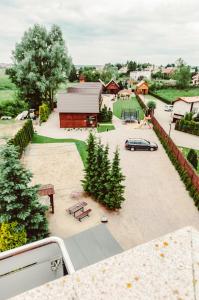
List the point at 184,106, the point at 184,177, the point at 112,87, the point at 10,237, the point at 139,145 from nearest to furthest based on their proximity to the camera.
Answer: the point at 10,237 → the point at 184,177 → the point at 139,145 → the point at 184,106 → the point at 112,87

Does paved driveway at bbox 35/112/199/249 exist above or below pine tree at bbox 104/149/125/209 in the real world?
below

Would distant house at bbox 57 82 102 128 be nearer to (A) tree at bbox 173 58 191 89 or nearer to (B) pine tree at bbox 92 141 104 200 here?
(B) pine tree at bbox 92 141 104 200

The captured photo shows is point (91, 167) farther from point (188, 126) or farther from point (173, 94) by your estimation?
point (173, 94)

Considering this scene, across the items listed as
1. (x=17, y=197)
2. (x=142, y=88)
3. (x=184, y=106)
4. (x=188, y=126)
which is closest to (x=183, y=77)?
(x=142, y=88)

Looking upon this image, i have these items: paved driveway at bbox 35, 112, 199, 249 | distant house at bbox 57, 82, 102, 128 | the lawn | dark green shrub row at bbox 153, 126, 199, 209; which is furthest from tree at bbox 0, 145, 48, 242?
distant house at bbox 57, 82, 102, 128

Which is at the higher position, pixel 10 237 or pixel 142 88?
pixel 142 88

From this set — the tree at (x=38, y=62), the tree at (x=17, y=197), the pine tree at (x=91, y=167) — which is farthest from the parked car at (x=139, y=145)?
the tree at (x=38, y=62)
